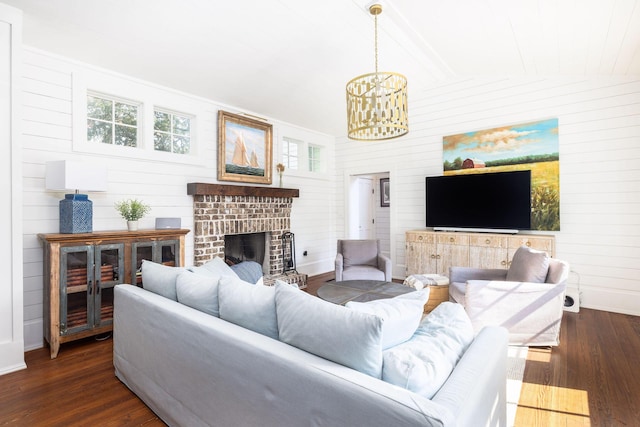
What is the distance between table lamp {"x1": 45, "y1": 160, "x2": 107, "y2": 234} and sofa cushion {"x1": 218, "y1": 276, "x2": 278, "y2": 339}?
2.06 metres

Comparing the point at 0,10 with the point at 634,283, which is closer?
the point at 0,10

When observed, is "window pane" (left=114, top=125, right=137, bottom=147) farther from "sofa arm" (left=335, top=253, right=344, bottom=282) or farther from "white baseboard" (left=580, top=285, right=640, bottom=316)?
"white baseboard" (left=580, top=285, right=640, bottom=316)

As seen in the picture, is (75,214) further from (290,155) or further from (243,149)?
(290,155)

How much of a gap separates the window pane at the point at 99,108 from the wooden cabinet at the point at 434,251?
432 centimetres

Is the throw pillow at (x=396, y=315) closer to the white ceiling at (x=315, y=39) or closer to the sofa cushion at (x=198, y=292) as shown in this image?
the sofa cushion at (x=198, y=292)

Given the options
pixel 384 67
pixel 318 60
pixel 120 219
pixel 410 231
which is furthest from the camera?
pixel 410 231

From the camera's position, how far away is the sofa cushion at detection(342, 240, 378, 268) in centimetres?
490

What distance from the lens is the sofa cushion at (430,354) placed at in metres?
1.12

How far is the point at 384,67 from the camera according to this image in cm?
437

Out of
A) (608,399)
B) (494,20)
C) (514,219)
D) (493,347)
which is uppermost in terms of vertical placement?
(494,20)

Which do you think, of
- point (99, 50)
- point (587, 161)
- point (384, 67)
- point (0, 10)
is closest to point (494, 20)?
point (384, 67)

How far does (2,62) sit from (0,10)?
386mm

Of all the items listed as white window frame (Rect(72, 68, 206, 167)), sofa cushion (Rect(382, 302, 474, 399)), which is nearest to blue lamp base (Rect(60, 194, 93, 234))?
white window frame (Rect(72, 68, 206, 167))

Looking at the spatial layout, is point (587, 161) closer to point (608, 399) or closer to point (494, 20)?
point (494, 20)
